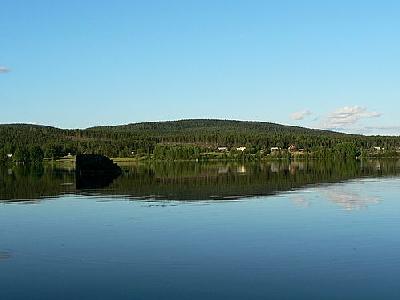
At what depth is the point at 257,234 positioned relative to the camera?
25172mm

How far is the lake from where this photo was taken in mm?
16375

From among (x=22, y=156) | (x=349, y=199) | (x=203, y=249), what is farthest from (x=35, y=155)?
(x=203, y=249)

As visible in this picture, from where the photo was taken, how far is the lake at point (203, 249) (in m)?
16.4

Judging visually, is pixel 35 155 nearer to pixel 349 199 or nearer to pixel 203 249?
pixel 349 199

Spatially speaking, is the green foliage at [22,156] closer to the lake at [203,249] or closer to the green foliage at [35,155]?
the green foliage at [35,155]

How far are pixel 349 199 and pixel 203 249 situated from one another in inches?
775

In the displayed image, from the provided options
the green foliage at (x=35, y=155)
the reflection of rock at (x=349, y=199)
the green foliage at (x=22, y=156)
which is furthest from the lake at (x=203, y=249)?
the green foliage at (x=35, y=155)

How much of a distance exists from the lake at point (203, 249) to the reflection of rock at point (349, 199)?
0.37ft

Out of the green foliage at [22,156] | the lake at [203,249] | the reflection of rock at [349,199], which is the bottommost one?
the lake at [203,249]

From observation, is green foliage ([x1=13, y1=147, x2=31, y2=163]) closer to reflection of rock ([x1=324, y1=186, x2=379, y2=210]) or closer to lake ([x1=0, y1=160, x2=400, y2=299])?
lake ([x1=0, y1=160, x2=400, y2=299])

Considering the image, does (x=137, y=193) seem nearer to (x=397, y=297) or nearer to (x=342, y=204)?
(x=342, y=204)

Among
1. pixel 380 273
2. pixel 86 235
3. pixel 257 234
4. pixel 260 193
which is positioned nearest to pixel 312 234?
pixel 257 234

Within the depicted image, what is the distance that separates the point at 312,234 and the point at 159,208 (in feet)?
41.9

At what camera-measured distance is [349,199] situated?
129 feet
